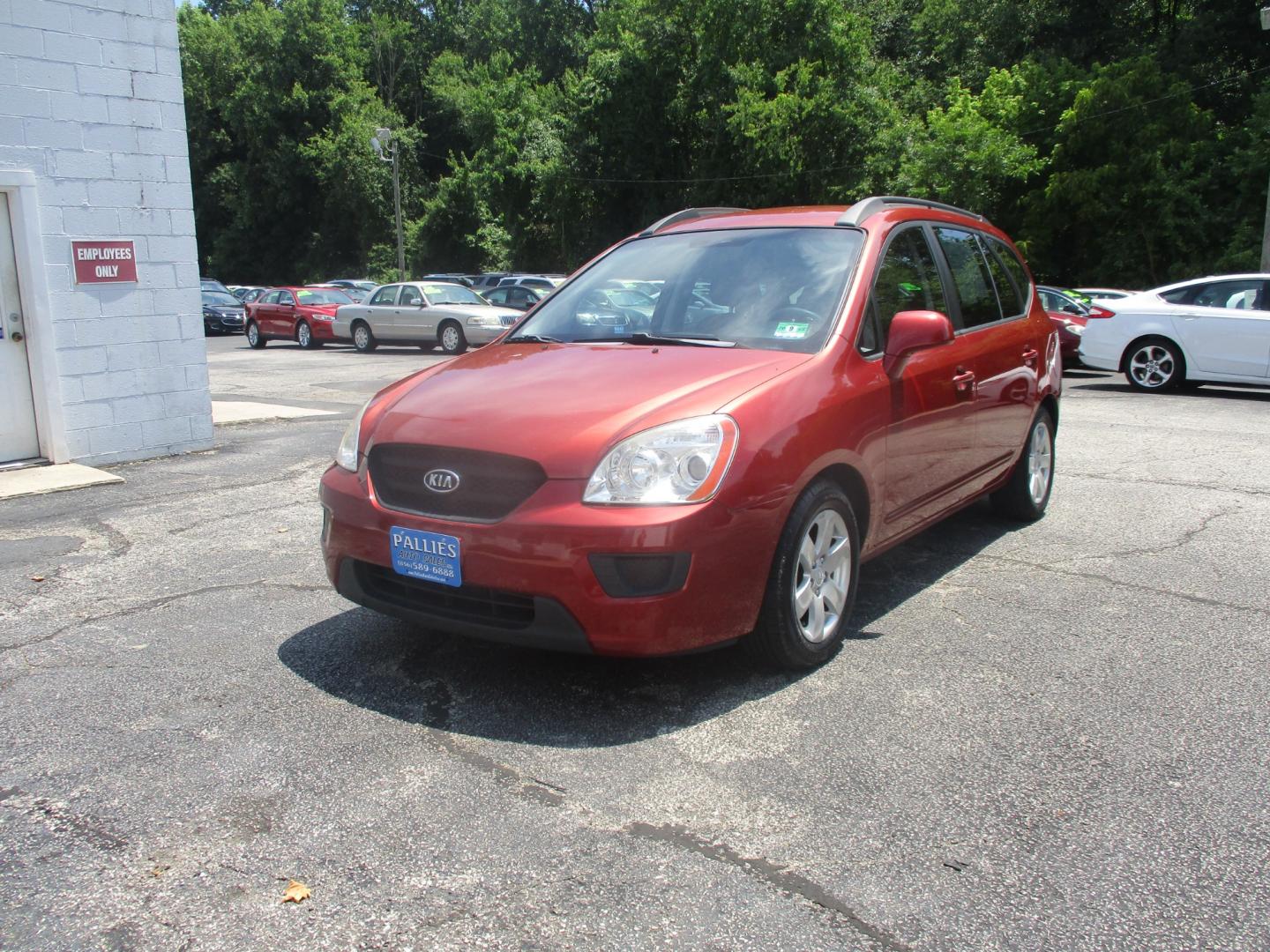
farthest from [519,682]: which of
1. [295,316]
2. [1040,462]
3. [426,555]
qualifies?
[295,316]

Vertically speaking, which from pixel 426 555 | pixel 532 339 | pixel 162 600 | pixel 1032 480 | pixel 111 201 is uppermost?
pixel 111 201

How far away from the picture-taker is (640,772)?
127 inches

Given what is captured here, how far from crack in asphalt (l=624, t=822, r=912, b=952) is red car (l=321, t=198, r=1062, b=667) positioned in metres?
0.71

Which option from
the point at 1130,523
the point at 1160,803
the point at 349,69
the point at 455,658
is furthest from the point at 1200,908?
the point at 349,69

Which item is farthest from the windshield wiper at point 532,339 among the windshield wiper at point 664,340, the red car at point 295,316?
the red car at point 295,316

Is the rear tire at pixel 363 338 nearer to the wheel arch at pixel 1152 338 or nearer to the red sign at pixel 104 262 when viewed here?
the red sign at pixel 104 262

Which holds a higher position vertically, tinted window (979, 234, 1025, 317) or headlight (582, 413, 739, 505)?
tinted window (979, 234, 1025, 317)

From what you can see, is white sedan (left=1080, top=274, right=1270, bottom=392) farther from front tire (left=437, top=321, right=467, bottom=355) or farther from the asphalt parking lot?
front tire (left=437, top=321, right=467, bottom=355)

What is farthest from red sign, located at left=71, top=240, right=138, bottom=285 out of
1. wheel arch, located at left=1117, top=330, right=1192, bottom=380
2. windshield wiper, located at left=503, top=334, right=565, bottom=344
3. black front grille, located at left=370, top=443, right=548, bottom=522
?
wheel arch, located at left=1117, top=330, right=1192, bottom=380

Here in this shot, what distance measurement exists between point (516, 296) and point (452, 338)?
3.11 meters

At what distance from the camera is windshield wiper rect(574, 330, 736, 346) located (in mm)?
4277

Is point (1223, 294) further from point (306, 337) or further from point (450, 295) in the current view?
point (306, 337)

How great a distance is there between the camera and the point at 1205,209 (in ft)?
91.6

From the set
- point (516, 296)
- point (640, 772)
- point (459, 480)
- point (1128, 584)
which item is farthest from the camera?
point (516, 296)
